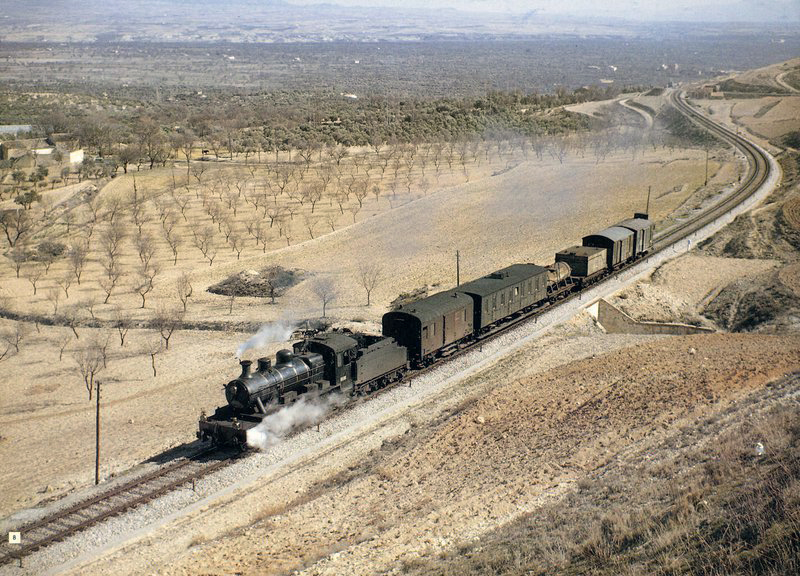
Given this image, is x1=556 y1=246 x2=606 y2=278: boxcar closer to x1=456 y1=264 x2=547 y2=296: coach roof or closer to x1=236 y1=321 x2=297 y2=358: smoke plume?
x1=456 y1=264 x2=547 y2=296: coach roof

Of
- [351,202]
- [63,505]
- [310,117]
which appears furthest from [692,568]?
[310,117]

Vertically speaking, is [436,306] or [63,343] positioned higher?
[436,306]

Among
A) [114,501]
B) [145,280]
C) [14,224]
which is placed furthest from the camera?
[14,224]

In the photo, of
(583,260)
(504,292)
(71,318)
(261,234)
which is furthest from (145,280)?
(583,260)

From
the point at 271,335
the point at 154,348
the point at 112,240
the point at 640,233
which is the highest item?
the point at 640,233

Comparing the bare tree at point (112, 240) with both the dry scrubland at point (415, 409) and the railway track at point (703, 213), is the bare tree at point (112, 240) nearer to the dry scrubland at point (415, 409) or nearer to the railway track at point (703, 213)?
the dry scrubland at point (415, 409)

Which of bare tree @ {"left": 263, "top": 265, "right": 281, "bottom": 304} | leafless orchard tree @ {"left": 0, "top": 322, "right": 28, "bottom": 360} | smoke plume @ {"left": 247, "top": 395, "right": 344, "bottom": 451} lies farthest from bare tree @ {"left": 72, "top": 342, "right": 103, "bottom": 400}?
smoke plume @ {"left": 247, "top": 395, "right": 344, "bottom": 451}

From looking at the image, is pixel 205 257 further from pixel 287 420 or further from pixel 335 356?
pixel 287 420
